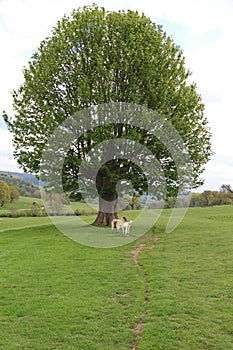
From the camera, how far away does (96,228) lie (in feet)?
108

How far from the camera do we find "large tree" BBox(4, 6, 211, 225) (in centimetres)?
3161

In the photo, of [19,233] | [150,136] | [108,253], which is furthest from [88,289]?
[19,233]

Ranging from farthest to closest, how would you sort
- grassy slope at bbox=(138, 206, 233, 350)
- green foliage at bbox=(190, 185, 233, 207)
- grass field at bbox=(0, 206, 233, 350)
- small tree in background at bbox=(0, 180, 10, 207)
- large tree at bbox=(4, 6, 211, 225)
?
green foliage at bbox=(190, 185, 233, 207)
small tree in background at bbox=(0, 180, 10, 207)
large tree at bbox=(4, 6, 211, 225)
grass field at bbox=(0, 206, 233, 350)
grassy slope at bbox=(138, 206, 233, 350)

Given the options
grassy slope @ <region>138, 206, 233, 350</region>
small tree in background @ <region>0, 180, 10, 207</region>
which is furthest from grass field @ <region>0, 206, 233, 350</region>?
small tree in background @ <region>0, 180, 10, 207</region>

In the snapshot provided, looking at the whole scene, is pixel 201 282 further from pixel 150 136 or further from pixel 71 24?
pixel 71 24

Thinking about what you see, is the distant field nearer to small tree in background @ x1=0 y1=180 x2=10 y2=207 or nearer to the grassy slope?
small tree in background @ x1=0 y1=180 x2=10 y2=207

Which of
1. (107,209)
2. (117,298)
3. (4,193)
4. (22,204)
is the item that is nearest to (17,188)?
(22,204)

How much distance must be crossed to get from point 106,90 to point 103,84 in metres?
A: 0.64

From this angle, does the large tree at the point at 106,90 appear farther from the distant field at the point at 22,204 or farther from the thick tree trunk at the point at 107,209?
the distant field at the point at 22,204

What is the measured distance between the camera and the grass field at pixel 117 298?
31.7 feet

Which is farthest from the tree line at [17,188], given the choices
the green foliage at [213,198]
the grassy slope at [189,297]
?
the grassy slope at [189,297]

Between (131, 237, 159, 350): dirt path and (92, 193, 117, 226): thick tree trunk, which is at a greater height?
(92, 193, 117, 226): thick tree trunk

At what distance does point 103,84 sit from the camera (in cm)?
3198

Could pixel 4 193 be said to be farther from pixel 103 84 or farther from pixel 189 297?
pixel 189 297
